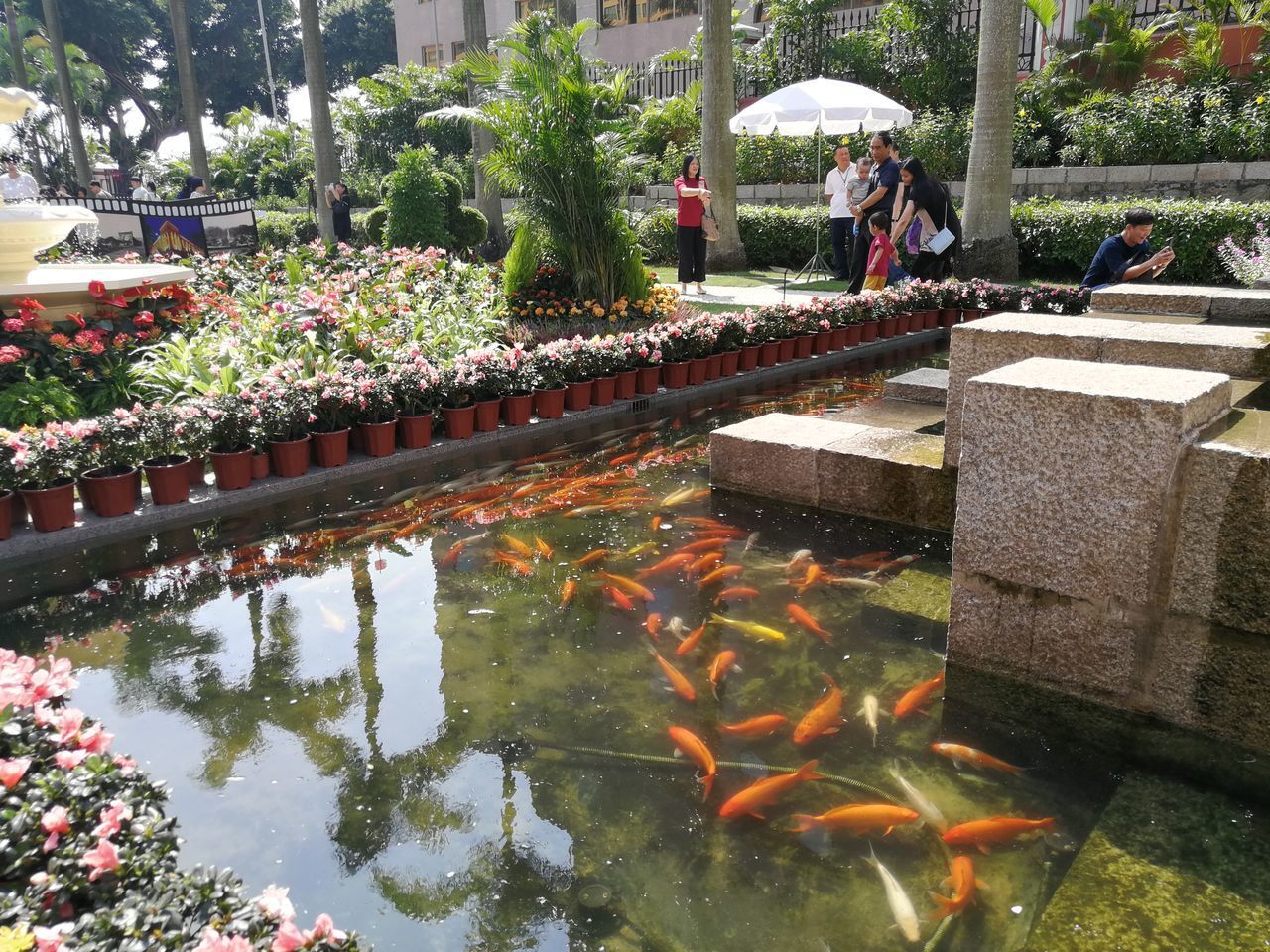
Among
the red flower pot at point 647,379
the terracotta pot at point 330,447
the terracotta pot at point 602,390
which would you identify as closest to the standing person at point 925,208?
the red flower pot at point 647,379

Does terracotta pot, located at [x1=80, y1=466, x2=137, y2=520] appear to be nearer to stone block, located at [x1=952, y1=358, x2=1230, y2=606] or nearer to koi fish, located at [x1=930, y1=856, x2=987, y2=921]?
stone block, located at [x1=952, y1=358, x2=1230, y2=606]

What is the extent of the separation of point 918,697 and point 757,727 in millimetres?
693

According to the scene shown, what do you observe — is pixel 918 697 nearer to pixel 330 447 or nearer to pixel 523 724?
pixel 523 724

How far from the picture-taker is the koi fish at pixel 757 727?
349 centimetres

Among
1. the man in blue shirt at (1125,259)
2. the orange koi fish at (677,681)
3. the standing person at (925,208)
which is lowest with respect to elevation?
the orange koi fish at (677,681)

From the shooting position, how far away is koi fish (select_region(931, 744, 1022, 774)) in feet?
10.8

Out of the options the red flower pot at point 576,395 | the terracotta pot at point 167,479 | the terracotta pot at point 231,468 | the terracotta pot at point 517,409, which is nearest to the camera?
the terracotta pot at point 167,479

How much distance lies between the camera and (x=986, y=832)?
2906 mm

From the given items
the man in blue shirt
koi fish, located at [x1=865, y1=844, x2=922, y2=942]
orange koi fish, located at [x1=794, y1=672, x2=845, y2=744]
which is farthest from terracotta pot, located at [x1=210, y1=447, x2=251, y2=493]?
the man in blue shirt

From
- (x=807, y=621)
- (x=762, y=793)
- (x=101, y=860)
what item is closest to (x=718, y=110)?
(x=807, y=621)

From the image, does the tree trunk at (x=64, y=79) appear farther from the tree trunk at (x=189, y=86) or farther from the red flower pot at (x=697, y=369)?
the red flower pot at (x=697, y=369)

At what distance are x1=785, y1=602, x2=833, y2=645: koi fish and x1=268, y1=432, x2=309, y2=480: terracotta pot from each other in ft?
11.8

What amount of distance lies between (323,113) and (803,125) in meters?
11.6

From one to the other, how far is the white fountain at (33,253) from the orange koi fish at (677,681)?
6.45m
